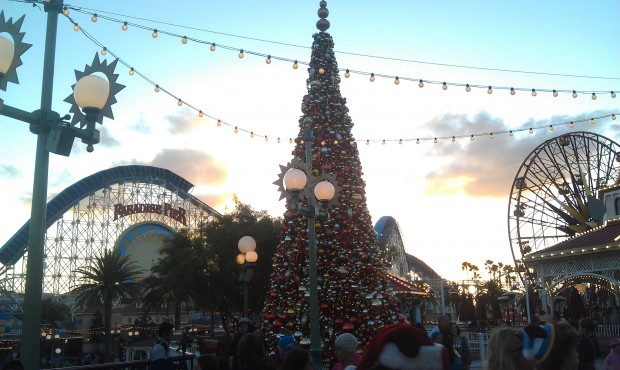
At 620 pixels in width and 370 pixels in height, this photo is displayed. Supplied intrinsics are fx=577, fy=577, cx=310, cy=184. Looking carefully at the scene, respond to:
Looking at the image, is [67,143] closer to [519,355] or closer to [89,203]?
[519,355]

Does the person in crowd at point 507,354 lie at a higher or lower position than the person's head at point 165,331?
higher

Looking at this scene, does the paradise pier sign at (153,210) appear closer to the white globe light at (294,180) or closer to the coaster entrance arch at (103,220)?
the coaster entrance arch at (103,220)

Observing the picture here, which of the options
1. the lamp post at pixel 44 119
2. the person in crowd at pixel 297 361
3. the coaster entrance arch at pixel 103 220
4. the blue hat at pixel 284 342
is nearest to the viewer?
the person in crowd at pixel 297 361

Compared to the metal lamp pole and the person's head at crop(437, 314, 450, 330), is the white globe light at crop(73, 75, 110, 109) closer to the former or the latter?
the metal lamp pole

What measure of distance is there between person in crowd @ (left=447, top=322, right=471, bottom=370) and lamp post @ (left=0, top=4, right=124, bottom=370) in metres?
5.87

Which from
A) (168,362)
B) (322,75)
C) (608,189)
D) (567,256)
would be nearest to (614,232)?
(567,256)

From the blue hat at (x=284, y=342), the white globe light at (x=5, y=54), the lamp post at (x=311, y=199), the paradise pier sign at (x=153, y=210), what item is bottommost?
the blue hat at (x=284, y=342)

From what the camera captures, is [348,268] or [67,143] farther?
[348,268]

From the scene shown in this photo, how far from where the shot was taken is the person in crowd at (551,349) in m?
3.64

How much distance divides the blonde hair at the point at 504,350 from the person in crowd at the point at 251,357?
239cm

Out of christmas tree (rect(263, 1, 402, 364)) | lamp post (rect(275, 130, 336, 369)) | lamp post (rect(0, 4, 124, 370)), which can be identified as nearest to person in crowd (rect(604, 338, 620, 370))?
lamp post (rect(275, 130, 336, 369))

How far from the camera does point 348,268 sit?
17125mm

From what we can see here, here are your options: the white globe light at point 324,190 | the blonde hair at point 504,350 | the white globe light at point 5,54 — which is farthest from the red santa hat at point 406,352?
the white globe light at point 324,190

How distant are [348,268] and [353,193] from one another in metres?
2.47
